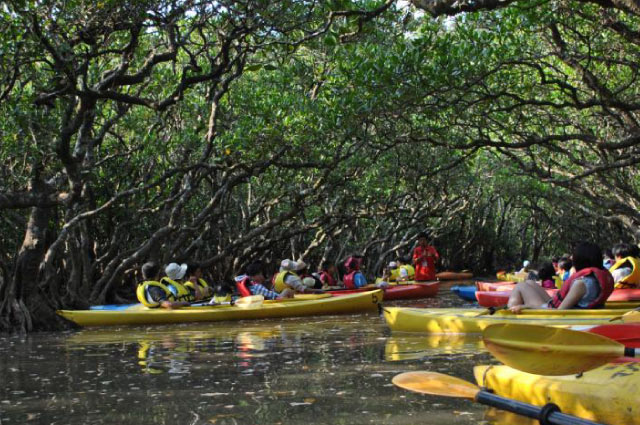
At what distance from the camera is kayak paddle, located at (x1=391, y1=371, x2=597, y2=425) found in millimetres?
4168

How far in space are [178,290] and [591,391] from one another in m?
9.26

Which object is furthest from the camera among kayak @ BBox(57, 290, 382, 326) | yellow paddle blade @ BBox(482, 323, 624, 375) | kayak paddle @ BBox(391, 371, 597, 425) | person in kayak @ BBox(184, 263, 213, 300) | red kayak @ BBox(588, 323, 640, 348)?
person in kayak @ BBox(184, 263, 213, 300)

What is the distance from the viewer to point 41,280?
13.3 metres

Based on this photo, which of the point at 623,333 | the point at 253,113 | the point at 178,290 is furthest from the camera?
the point at 253,113

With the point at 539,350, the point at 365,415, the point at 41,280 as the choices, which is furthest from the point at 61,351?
the point at 539,350

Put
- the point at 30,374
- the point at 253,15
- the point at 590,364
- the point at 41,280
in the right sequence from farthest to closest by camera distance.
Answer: the point at 41,280 < the point at 253,15 < the point at 30,374 < the point at 590,364

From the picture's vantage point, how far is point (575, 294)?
872 centimetres

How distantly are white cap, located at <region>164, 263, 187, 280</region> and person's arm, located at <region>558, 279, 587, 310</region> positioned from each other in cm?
646

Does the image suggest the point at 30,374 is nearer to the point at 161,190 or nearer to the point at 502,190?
the point at 161,190

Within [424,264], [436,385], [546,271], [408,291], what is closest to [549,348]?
[436,385]

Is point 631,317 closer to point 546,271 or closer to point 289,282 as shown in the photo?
point 546,271

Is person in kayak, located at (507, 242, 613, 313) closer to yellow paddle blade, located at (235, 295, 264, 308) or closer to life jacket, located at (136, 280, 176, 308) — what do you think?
yellow paddle blade, located at (235, 295, 264, 308)

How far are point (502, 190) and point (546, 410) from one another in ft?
85.4

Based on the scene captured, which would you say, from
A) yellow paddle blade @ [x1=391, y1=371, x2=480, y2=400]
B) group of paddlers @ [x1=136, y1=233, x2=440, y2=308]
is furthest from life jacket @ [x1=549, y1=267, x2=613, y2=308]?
group of paddlers @ [x1=136, y1=233, x2=440, y2=308]
